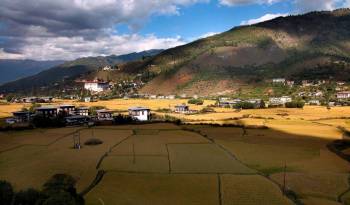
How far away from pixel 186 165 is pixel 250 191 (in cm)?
1054

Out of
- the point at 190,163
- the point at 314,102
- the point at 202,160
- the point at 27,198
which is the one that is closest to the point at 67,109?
the point at 202,160

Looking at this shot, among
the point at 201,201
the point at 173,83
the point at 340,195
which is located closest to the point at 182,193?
the point at 201,201

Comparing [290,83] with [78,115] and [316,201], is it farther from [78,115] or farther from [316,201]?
[316,201]

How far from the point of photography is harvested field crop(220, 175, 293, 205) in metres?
30.1

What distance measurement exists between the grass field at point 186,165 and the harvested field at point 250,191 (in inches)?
2.8

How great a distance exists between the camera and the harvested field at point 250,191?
3008 centimetres

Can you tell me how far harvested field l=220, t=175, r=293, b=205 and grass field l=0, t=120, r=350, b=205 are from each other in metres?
0.07

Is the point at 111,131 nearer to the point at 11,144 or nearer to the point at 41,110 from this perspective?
the point at 11,144

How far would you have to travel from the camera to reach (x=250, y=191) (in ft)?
107

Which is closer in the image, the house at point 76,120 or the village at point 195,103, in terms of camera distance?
the house at point 76,120

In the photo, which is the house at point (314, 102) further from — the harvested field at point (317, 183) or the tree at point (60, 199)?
the tree at point (60, 199)

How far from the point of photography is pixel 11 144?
5534cm

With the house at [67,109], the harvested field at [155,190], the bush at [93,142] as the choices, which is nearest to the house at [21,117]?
the house at [67,109]

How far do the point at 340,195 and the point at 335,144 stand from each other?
23.7 m
